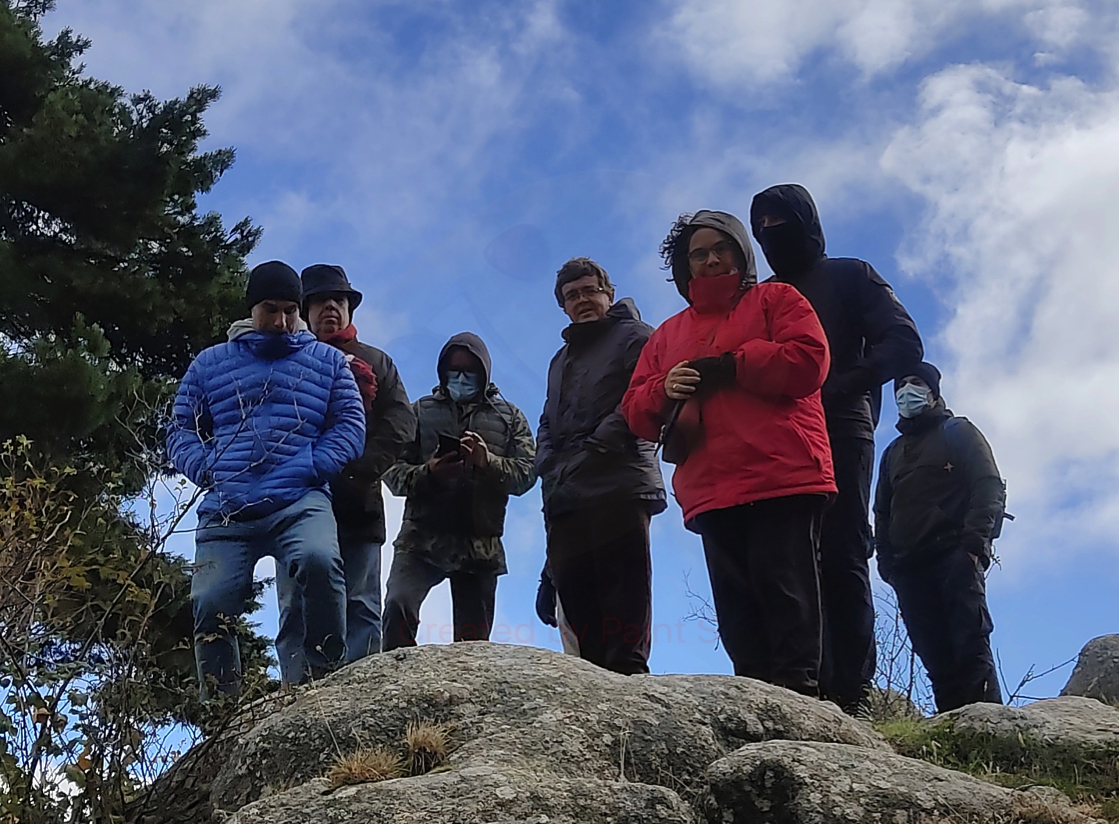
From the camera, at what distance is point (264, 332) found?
219 inches

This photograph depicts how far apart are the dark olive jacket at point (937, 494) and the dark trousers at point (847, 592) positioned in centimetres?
143

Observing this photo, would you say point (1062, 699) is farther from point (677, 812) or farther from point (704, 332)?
point (677, 812)

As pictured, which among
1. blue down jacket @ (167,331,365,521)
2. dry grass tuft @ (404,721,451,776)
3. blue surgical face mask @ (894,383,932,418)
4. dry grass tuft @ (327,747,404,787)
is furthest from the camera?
blue surgical face mask @ (894,383,932,418)

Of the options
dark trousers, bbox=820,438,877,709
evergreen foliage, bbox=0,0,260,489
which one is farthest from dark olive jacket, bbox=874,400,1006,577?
evergreen foliage, bbox=0,0,260,489

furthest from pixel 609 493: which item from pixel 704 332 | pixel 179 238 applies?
pixel 179 238

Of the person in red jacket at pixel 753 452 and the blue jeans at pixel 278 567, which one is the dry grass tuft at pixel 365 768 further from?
the person in red jacket at pixel 753 452

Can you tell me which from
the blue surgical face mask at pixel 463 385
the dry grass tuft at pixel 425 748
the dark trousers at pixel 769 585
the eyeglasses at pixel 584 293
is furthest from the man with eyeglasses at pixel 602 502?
the dry grass tuft at pixel 425 748

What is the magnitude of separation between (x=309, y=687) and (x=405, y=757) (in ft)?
2.58

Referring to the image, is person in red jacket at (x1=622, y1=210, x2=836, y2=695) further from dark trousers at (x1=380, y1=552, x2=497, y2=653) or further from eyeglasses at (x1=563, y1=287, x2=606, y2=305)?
dark trousers at (x1=380, y1=552, x2=497, y2=653)

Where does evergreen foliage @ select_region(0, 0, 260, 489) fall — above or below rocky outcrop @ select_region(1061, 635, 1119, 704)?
above

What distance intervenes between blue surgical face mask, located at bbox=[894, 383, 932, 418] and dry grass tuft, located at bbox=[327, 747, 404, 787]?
449 centimetres

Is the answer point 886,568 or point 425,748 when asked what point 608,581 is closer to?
point 425,748

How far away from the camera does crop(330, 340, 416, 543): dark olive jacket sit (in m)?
5.95

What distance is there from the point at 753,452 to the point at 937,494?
7.62 ft
